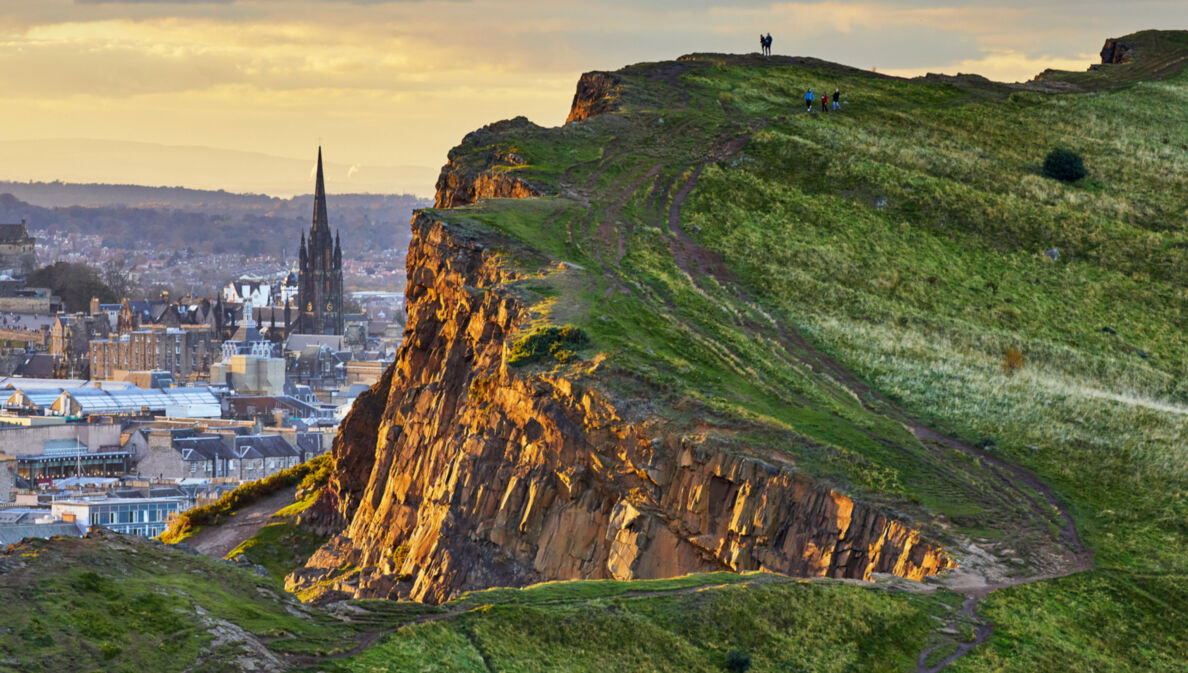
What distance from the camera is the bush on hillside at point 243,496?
248ft

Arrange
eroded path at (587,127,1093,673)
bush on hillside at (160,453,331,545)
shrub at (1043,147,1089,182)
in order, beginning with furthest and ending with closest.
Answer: shrub at (1043,147,1089,182)
bush on hillside at (160,453,331,545)
eroded path at (587,127,1093,673)

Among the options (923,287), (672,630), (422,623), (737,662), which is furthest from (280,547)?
(737,662)

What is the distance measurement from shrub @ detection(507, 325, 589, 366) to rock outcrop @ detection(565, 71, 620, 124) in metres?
42.2

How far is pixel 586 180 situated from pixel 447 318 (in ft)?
54.5

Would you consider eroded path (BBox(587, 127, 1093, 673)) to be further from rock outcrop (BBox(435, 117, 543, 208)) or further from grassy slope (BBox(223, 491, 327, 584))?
grassy slope (BBox(223, 491, 327, 584))

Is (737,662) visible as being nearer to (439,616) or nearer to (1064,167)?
(439,616)

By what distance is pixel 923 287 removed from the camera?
6700cm

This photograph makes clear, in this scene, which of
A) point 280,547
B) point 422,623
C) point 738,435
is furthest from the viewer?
point 280,547

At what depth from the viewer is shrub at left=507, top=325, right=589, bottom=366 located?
161 ft

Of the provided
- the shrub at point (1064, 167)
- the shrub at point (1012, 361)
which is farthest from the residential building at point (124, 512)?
the shrub at point (1012, 361)

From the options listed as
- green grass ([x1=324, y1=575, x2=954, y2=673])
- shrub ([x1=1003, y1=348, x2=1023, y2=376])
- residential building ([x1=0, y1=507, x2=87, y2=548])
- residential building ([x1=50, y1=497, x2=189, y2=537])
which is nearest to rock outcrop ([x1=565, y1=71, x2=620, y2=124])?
shrub ([x1=1003, y1=348, x2=1023, y2=376])

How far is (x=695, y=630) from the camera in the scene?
33094mm

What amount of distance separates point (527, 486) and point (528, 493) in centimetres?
22

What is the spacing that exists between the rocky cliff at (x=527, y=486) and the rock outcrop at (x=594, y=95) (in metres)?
30.5
